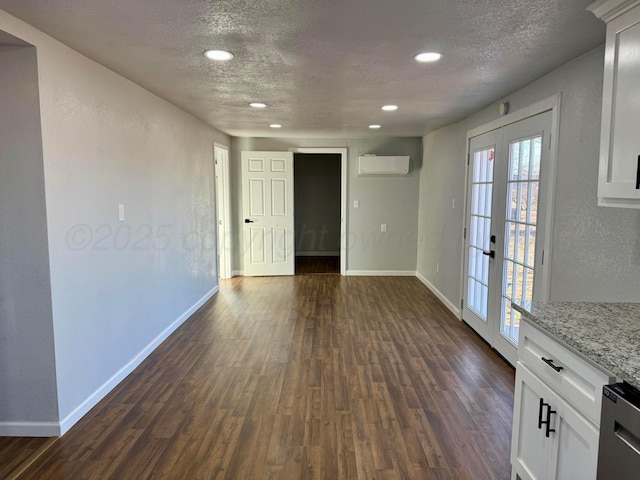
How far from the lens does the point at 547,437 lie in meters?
1.58

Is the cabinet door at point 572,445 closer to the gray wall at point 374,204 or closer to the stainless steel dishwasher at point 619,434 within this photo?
the stainless steel dishwasher at point 619,434

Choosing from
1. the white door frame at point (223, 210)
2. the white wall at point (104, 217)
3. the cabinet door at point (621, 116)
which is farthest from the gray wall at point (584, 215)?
the white door frame at point (223, 210)

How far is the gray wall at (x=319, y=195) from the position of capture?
8.43m

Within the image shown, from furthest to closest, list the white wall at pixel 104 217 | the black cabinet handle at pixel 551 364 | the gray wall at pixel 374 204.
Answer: the gray wall at pixel 374 204
the white wall at pixel 104 217
the black cabinet handle at pixel 551 364

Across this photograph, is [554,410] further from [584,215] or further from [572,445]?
[584,215]

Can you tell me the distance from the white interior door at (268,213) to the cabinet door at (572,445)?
5.22 metres

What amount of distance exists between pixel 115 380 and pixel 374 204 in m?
4.72

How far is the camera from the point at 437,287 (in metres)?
5.45

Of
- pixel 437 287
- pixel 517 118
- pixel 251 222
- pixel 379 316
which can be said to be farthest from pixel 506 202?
pixel 251 222

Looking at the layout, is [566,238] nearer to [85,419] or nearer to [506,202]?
[506,202]

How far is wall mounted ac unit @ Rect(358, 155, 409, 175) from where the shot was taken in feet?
20.7

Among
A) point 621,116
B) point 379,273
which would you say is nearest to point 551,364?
point 621,116

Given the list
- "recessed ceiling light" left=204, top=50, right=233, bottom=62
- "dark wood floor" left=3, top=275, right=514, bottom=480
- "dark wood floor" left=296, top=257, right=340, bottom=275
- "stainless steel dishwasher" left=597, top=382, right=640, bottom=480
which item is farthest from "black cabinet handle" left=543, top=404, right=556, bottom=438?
"dark wood floor" left=296, top=257, right=340, bottom=275

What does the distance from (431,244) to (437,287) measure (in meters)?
0.69
